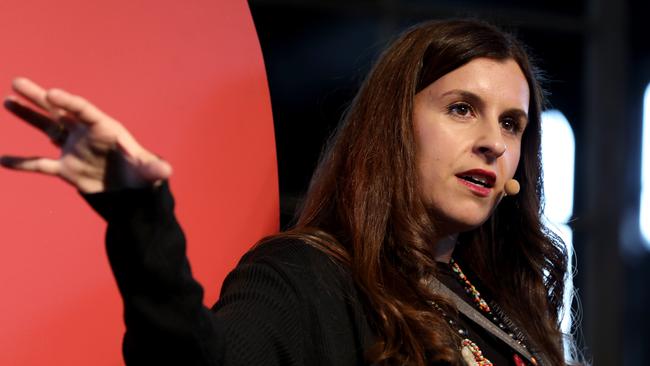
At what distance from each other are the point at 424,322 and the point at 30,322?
1.67 feet

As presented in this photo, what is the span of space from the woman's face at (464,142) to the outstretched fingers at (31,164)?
725mm

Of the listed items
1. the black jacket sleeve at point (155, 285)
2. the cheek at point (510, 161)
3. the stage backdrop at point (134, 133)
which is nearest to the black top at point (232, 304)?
the black jacket sleeve at point (155, 285)

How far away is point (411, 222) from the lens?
1.47 m

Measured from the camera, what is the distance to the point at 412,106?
1.55 metres

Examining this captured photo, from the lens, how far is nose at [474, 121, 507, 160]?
1.53 m

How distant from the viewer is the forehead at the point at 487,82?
156 cm

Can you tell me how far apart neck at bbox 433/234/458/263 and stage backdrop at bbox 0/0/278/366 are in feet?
0.91

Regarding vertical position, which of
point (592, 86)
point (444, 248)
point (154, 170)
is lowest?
point (592, 86)

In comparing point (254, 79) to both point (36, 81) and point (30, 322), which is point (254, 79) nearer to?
point (36, 81)

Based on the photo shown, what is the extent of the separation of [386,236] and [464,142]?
195mm

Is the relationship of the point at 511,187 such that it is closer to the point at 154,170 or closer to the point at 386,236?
the point at 386,236

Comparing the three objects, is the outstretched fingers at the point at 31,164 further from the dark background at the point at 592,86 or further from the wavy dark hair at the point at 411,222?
the dark background at the point at 592,86

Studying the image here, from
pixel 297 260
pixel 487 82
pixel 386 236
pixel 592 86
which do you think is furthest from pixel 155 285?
Answer: pixel 592 86

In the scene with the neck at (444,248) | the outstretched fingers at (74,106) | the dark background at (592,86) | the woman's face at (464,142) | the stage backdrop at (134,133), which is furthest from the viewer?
the dark background at (592,86)
